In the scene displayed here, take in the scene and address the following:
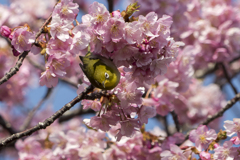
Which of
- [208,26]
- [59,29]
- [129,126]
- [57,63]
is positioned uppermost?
[208,26]

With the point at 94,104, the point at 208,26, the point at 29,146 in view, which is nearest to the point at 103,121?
the point at 94,104

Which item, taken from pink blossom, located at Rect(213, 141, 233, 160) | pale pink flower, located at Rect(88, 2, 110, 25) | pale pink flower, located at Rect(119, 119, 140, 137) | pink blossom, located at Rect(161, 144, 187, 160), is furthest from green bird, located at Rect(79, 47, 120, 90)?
pink blossom, located at Rect(213, 141, 233, 160)

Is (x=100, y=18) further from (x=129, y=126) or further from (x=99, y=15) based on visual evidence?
(x=129, y=126)

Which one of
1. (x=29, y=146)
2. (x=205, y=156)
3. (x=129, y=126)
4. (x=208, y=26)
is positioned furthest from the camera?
(x=208, y=26)

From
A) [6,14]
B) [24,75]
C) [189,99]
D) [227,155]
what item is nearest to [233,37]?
[189,99]

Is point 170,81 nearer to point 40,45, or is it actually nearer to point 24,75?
point 40,45

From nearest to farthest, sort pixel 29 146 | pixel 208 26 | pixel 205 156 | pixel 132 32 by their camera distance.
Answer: pixel 132 32 < pixel 205 156 < pixel 29 146 < pixel 208 26
